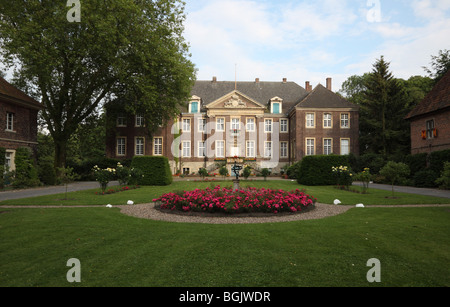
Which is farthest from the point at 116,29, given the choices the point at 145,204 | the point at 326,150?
the point at 326,150

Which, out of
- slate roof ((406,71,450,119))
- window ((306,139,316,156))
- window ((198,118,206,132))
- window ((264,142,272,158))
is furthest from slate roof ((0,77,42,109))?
slate roof ((406,71,450,119))

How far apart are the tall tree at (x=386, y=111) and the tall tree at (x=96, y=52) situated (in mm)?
21352

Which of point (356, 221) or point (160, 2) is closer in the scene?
point (356, 221)

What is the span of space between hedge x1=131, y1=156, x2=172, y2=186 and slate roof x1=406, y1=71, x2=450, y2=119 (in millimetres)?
21915

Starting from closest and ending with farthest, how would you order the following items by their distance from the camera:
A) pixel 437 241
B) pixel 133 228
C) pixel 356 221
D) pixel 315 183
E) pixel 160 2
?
pixel 437 241 → pixel 133 228 → pixel 356 221 → pixel 315 183 → pixel 160 2

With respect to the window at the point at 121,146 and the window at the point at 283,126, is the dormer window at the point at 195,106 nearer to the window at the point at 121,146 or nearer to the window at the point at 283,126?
the window at the point at 121,146

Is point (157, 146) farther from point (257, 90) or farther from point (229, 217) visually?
point (229, 217)

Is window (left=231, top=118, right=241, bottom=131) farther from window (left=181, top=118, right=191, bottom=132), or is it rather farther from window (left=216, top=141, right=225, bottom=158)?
window (left=181, top=118, right=191, bottom=132)

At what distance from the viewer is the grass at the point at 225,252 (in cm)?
358

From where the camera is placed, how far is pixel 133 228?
250 inches

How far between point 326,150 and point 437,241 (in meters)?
30.0

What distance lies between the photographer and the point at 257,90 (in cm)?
4000

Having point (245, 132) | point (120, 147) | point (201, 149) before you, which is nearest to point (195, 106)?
point (201, 149)
